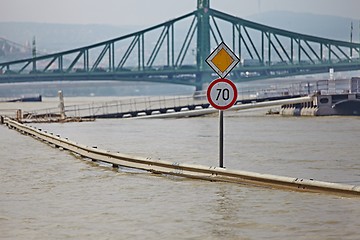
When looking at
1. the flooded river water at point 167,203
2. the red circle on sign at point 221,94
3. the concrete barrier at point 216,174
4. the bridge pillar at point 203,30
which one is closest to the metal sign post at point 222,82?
the red circle on sign at point 221,94

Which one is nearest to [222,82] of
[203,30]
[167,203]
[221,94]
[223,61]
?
[221,94]

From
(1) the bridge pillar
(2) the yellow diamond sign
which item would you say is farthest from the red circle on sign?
(1) the bridge pillar

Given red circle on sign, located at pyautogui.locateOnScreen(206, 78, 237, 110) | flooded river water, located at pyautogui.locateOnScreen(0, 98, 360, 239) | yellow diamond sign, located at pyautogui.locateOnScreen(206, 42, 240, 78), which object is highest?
yellow diamond sign, located at pyautogui.locateOnScreen(206, 42, 240, 78)

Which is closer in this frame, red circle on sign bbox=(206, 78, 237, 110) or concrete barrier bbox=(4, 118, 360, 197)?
concrete barrier bbox=(4, 118, 360, 197)

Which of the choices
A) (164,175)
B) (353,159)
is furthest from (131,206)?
(353,159)

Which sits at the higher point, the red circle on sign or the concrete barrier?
the red circle on sign

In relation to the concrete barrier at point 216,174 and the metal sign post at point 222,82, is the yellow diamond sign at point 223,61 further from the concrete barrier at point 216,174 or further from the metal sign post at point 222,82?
the concrete barrier at point 216,174

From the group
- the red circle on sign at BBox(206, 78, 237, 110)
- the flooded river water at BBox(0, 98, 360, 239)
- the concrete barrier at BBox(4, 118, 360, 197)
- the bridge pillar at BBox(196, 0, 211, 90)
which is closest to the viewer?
the flooded river water at BBox(0, 98, 360, 239)

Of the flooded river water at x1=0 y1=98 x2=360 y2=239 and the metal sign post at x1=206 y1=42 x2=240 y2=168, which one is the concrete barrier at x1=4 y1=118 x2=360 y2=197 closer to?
the flooded river water at x1=0 y1=98 x2=360 y2=239

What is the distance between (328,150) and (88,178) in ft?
38.9

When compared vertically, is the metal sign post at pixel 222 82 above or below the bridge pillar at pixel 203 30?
below

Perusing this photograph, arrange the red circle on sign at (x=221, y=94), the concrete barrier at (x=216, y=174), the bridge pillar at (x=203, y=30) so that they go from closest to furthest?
the concrete barrier at (x=216, y=174), the red circle on sign at (x=221, y=94), the bridge pillar at (x=203, y=30)


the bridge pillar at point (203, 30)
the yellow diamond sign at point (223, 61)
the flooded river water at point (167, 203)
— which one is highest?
the bridge pillar at point (203, 30)

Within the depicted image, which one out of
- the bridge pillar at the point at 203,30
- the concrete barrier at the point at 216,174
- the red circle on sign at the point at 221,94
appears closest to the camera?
the concrete barrier at the point at 216,174
